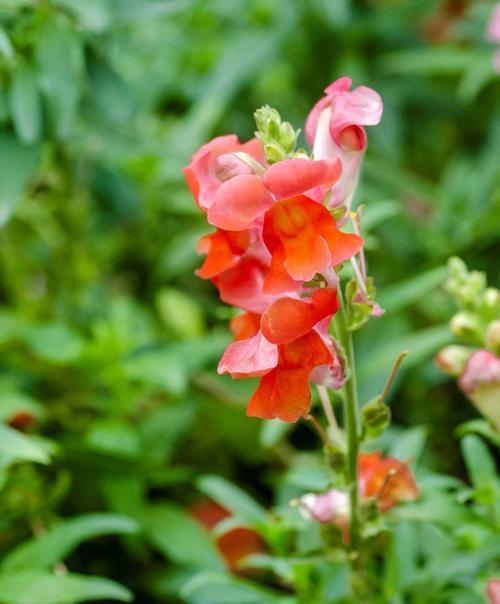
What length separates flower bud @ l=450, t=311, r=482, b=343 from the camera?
2.77 feet

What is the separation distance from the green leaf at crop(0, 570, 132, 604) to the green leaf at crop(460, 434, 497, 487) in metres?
0.33

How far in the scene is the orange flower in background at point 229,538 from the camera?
121 cm

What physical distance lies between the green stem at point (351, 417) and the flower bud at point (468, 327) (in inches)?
5.7

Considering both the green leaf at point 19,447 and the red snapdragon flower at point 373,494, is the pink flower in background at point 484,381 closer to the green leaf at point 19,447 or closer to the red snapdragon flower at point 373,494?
the red snapdragon flower at point 373,494

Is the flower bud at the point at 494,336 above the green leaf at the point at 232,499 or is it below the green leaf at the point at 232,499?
above

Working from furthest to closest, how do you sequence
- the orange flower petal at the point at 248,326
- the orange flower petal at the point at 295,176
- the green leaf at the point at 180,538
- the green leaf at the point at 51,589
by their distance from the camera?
→ the green leaf at the point at 180,538 < the green leaf at the point at 51,589 < the orange flower petal at the point at 248,326 < the orange flower petal at the point at 295,176

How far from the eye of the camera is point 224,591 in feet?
3.17

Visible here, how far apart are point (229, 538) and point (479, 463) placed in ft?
1.39

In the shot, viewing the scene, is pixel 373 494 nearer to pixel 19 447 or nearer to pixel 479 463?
pixel 479 463

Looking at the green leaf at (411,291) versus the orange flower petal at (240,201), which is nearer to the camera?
the orange flower petal at (240,201)

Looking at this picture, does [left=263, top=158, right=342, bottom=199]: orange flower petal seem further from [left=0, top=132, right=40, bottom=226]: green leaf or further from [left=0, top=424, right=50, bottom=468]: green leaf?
[left=0, top=132, right=40, bottom=226]: green leaf

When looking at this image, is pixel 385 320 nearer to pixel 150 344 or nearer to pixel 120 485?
pixel 150 344

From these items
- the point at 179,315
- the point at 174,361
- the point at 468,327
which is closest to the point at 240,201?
the point at 468,327

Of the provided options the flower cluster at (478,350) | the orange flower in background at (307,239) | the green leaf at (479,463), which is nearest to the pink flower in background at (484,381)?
the flower cluster at (478,350)
